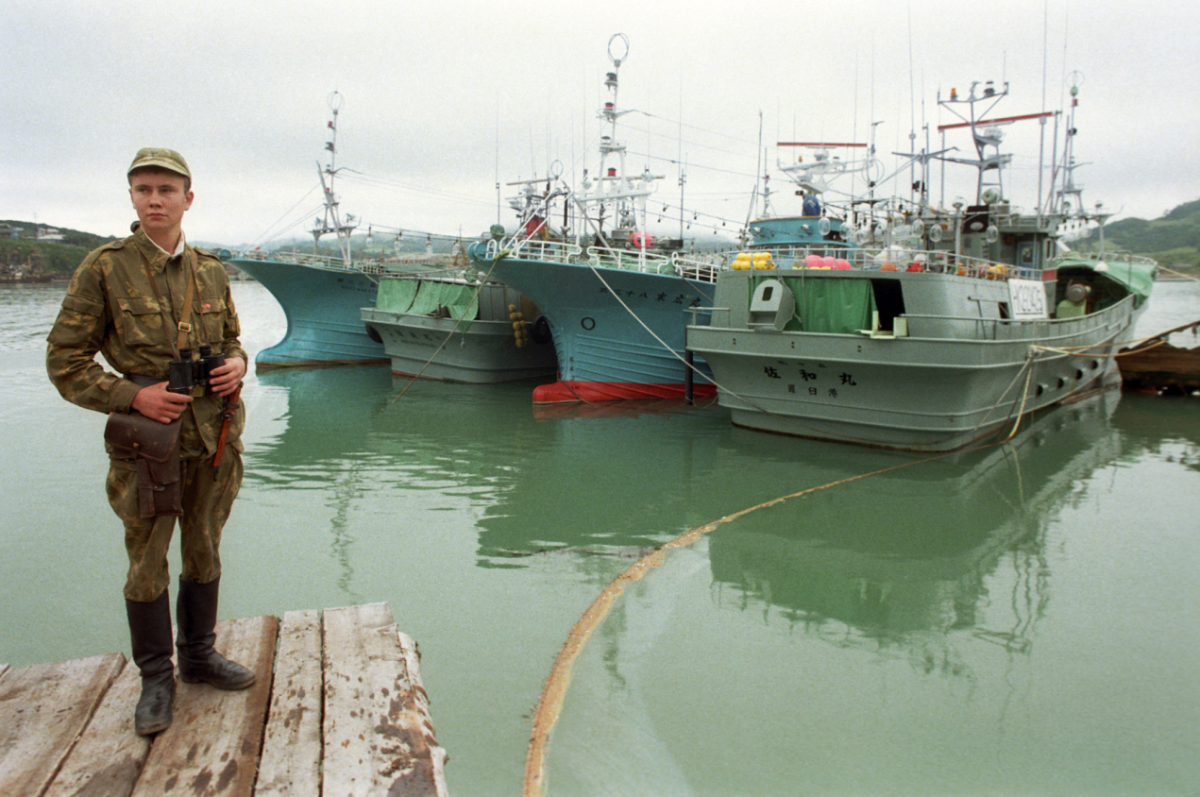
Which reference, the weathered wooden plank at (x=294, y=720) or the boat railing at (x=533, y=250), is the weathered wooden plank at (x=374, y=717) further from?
the boat railing at (x=533, y=250)

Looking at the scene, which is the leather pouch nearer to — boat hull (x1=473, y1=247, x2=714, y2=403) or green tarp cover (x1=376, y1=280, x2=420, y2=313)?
boat hull (x1=473, y1=247, x2=714, y2=403)

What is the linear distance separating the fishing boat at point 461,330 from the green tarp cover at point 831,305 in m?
9.20

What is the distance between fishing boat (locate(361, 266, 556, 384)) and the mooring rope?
12249 millimetres

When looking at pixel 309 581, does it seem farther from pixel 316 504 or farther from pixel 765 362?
pixel 765 362

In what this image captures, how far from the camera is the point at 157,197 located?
2.65m

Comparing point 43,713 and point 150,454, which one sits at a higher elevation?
point 150,454

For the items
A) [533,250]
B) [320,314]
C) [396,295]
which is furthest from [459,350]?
[320,314]

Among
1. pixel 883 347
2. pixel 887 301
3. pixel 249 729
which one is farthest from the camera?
pixel 887 301

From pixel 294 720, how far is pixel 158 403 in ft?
3.87

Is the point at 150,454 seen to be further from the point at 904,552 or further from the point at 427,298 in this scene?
the point at 427,298

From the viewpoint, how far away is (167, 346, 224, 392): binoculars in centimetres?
263

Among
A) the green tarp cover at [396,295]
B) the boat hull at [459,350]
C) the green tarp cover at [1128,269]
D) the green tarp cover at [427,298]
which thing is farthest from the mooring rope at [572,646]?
the green tarp cover at [396,295]

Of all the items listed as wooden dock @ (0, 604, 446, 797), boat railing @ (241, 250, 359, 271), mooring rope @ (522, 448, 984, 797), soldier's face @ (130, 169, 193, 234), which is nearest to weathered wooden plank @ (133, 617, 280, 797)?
wooden dock @ (0, 604, 446, 797)

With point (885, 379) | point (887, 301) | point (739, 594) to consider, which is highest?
point (887, 301)
